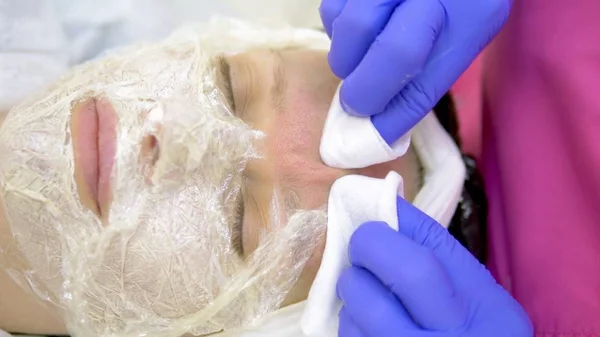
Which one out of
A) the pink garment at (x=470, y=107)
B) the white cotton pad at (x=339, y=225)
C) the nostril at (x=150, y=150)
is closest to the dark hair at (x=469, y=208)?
the pink garment at (x=470, y=107)

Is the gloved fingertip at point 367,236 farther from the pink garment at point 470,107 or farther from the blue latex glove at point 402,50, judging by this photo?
the pink garment at point 470,107

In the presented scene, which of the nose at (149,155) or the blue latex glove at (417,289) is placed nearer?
the blue latex glove at (417,289)

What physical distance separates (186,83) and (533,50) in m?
0.61

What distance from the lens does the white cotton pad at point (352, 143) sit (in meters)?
0.96

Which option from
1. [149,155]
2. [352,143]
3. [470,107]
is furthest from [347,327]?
[470,107]

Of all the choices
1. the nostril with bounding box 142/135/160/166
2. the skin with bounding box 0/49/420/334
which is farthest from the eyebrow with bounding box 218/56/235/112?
the nostril with bounding box 142/135/160/166

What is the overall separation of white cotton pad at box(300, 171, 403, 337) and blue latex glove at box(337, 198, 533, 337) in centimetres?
3

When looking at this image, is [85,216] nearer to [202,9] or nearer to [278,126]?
[278,126]

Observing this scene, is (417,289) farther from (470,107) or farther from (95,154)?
(470,107)

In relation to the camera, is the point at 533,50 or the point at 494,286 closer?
the point at 494,286

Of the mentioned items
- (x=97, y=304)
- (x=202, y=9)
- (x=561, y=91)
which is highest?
(x=561, y=91)

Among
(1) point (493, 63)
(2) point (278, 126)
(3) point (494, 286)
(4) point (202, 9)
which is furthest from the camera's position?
(4) point (202, 9)

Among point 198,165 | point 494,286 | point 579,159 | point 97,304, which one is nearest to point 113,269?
point 97,304

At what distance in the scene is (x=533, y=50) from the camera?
107 centimetres
